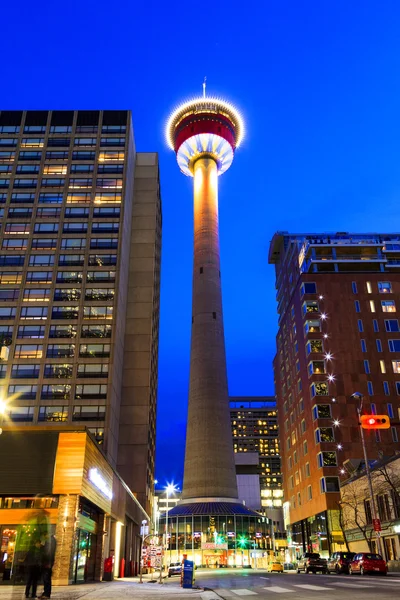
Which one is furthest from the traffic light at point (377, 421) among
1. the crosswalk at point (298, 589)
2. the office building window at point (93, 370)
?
the office building window at point (93, 370)

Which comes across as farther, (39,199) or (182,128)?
(182,128)

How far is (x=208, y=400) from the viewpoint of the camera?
79.6 meters

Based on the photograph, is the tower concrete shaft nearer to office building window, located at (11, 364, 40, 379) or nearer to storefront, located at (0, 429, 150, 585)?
office building window, located at (11, 364, 40, 379)

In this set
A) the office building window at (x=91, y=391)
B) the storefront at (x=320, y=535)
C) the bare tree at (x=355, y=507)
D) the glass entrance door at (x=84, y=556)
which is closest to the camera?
the glass entrance door at (x=84, y=556)

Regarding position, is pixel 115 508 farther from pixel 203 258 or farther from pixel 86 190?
pixel 86 190

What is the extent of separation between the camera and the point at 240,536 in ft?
255

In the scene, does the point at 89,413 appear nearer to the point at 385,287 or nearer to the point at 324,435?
the point at 324,435

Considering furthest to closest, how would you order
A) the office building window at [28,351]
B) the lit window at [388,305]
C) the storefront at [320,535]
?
the lit window at [388,305] → the office building window at [28,351] → the storefront at [320,535]

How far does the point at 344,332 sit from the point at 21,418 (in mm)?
54940

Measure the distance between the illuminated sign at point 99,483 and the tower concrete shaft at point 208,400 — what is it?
132 feet

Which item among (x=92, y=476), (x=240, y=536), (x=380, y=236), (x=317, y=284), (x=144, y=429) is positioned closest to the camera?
(x=92, y=476)

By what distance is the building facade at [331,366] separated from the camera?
82.3 metres

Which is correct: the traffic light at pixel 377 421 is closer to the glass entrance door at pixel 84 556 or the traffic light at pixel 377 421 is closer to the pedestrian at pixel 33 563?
the glass entrance door at pixel 84 556

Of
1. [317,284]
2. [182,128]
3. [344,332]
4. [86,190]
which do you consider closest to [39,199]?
[86,190]
